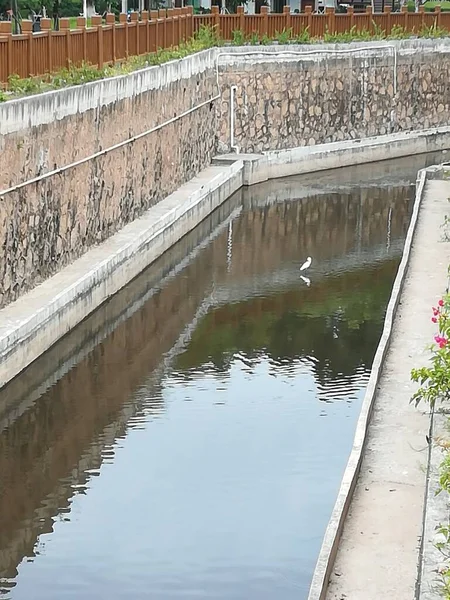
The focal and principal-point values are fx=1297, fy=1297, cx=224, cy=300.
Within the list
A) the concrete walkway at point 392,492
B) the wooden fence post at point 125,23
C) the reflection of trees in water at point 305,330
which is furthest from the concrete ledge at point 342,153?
the concrete walkway at point 392,492

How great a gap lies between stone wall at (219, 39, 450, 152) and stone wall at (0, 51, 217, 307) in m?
3.66

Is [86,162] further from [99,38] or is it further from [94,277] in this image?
[99,38]

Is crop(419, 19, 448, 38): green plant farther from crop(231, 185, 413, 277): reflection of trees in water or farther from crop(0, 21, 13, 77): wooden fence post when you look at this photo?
crop(0, 21, 13, 77): wooden fence post

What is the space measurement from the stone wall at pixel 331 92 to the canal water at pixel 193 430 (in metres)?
9.25

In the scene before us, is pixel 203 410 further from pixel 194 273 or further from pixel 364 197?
pixel 364 197

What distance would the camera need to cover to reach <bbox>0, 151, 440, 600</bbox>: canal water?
37.1ft

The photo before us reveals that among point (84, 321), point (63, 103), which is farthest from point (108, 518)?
point (63, 103)

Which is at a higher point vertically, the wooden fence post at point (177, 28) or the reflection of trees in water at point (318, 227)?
the wooden fence post at point (177, 28)

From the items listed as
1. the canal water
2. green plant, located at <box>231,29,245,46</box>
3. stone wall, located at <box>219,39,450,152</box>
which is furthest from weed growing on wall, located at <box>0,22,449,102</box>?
the canal water

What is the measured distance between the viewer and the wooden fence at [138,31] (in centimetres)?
1828

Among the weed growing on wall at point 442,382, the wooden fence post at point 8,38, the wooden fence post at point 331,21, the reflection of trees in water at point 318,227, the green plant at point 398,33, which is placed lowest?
the reflection of trees in water at point 318,227

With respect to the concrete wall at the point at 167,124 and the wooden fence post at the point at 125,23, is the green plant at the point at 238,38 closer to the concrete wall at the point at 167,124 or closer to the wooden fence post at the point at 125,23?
the concrete wall at the point at 167,124

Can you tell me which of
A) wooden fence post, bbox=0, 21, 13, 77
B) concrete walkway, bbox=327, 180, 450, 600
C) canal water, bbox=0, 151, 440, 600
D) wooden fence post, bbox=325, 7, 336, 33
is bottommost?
canal water, bbox=0, 151, 440, 600

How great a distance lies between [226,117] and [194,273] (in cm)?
1068
